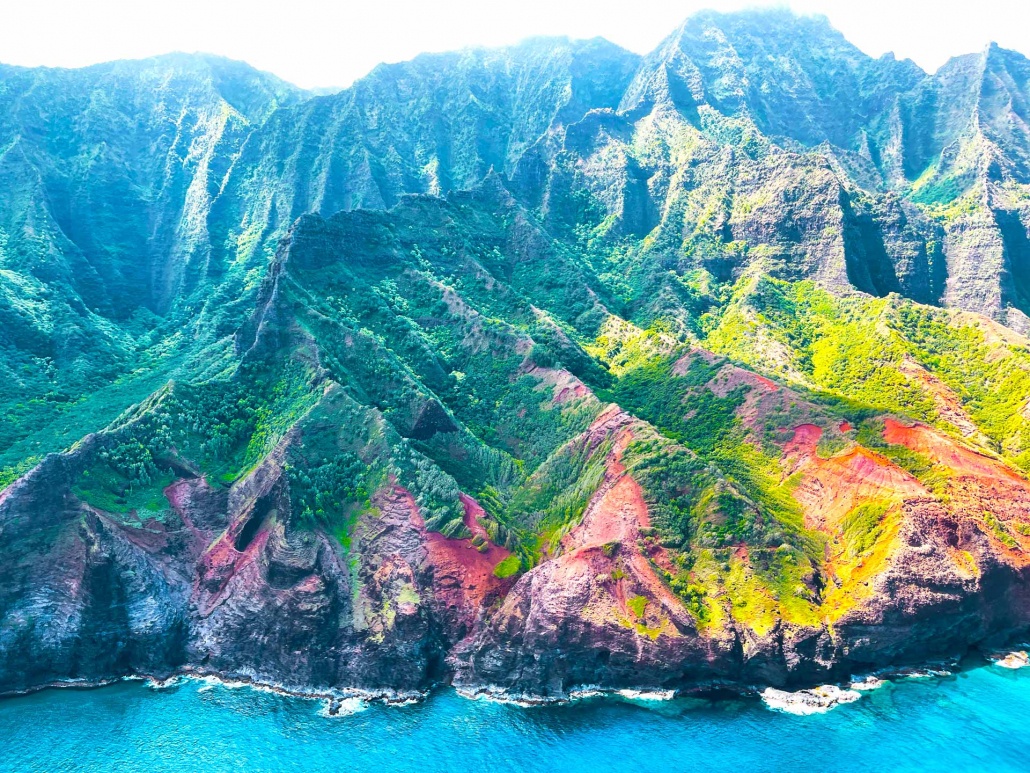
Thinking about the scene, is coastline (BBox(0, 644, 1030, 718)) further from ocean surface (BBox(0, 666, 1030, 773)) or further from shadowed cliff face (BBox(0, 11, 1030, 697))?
shadowed cliff face (BBox(0, 11, 1030, 697))

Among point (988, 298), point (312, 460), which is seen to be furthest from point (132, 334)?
point (988, 298)

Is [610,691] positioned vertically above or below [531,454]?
below

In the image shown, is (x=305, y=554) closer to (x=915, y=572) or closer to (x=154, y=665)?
(x=154, y=665)

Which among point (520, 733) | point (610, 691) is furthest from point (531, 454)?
point (520, 733)

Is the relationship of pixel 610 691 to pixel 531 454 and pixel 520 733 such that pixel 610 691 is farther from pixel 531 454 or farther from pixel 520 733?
pixel 531 454

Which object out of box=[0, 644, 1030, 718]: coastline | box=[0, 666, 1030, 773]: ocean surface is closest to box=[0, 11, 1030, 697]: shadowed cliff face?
box=[0, 644, 1030, 718]: coastline
